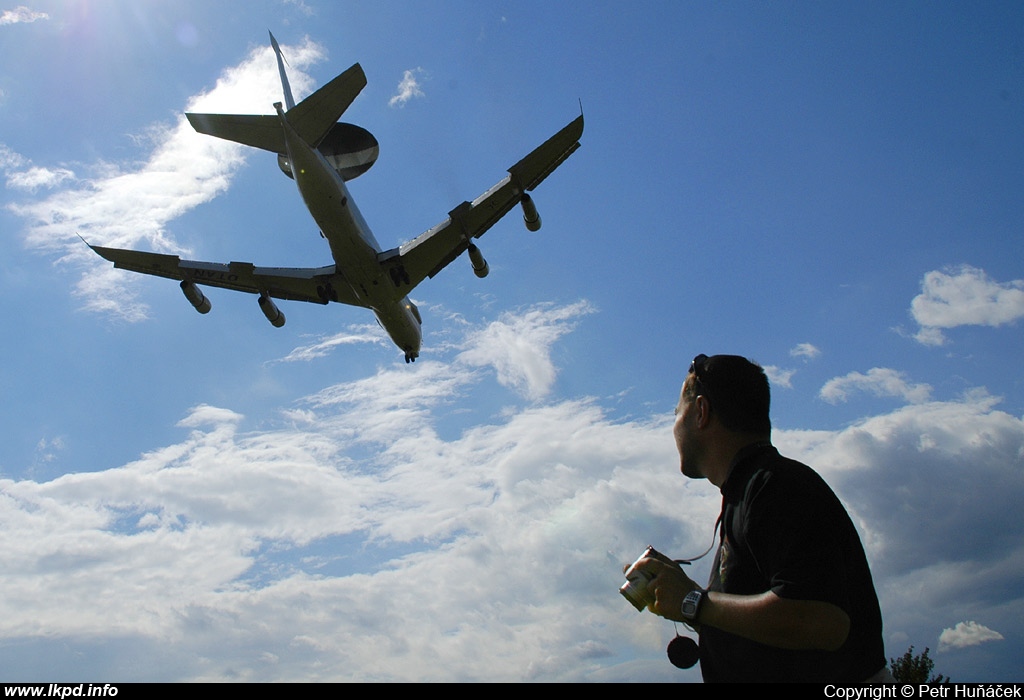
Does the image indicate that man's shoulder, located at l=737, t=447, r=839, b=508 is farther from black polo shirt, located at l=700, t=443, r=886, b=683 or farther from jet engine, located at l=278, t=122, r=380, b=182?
jet engine, located at l=278, t=122, r=380, b=182

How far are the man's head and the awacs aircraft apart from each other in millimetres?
25601

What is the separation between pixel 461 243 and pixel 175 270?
13733mm

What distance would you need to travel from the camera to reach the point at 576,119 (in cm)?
2884

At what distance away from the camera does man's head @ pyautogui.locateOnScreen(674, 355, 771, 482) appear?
3.92 m

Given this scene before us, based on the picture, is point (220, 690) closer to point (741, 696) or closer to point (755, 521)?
point (741, 696)

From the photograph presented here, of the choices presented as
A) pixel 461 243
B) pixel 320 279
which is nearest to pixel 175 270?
pixel 320 279

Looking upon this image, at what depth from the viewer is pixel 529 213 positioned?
29.7 metres

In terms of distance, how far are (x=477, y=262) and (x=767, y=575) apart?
28.4 metres

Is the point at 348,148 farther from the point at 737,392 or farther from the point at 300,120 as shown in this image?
the point at 737,392

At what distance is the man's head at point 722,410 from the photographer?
3924 millimetres

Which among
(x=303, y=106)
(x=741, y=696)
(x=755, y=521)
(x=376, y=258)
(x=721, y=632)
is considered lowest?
(x=741, y=696)

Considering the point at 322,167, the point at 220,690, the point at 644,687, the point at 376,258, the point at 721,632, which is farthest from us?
the point at 376,258

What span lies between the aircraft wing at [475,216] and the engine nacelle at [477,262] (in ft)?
1.67

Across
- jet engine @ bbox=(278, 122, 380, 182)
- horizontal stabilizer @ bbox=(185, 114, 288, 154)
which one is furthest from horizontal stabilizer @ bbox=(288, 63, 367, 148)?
jet engine @ bbox=(278, 122, 380, 182)
